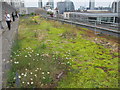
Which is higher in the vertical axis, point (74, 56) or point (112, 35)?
point (112, 35)

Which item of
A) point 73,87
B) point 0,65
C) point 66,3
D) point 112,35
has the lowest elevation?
point 73,87

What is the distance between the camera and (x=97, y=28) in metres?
11.5

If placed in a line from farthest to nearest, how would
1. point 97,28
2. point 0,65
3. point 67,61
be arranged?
point 97,28 < point 67,61 < point 0,65

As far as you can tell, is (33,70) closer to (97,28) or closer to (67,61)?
(67,61)

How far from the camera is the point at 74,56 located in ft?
19.1

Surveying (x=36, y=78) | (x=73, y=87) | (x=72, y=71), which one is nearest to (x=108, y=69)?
(x=72, y=71)

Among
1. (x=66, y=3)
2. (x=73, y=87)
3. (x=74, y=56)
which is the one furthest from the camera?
(x=66, y=3)

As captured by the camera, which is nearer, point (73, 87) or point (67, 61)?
point (73, 87)

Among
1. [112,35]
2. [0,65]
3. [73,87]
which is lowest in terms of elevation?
[73,87]

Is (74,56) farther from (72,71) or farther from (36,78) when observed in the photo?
(36,78)

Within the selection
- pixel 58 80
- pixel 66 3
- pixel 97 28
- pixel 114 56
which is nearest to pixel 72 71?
pixel 58 80

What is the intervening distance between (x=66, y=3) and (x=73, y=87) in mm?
88609

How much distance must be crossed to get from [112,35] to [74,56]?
18.0ft

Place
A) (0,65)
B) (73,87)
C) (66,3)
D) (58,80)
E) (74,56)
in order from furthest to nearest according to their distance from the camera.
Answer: (66,3) < (74,56) < (0,65) < (58,80) < (73,87)
